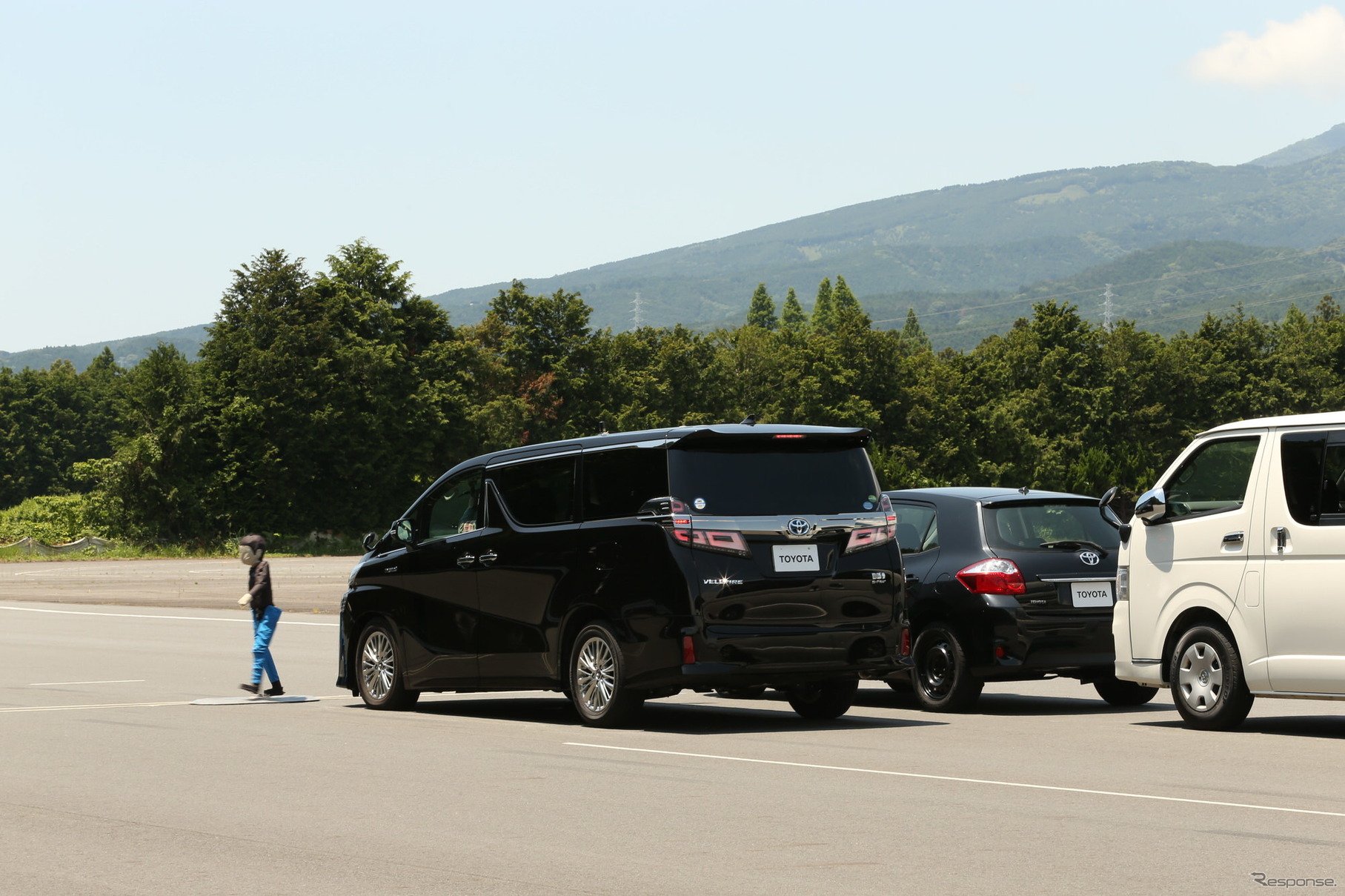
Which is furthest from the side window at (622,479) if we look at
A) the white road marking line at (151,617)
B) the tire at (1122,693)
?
the white road marking line at (151,617)

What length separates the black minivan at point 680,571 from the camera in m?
11.5

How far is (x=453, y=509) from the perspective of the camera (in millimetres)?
Result: 13625

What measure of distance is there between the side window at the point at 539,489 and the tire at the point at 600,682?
3.20ft

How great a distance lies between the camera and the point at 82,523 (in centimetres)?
8762

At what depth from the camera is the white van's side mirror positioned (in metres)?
12.3

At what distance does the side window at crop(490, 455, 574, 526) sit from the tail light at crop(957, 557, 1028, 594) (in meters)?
3.30

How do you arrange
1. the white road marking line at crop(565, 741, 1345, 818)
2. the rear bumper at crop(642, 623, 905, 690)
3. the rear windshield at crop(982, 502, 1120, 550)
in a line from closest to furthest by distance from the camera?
1. the white road marking line at crop(565, 741, 1345, 818)
2. the rear bumper at crop(642, 623, 905, 690)
3. the rear windshield at crop(982, 502, 1120, 550)

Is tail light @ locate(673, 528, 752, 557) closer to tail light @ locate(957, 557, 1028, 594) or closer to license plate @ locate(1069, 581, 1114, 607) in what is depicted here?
tail light @ locate(957, 557, 1028, 594)

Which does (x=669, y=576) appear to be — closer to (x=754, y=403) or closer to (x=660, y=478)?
(x=660, y=478)

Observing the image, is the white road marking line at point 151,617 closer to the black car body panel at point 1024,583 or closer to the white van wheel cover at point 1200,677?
the black car body panel at point 1024,583

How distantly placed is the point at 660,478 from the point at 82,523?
82270 mm

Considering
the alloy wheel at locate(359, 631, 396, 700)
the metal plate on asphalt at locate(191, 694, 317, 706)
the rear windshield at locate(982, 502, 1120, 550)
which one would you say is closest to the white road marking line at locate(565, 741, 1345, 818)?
the alloy wheel at locate(359, 631, 396, 700)

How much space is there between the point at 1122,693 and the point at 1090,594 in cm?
144

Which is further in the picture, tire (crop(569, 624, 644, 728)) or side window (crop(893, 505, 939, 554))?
side window (crop(893, 505, 939, 554))
